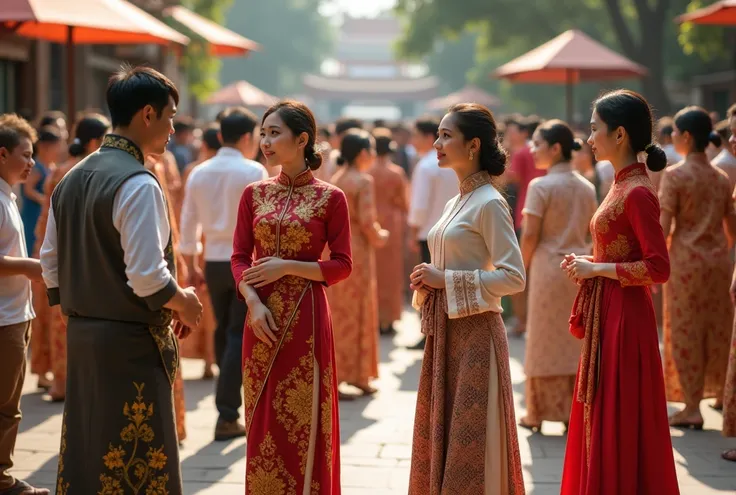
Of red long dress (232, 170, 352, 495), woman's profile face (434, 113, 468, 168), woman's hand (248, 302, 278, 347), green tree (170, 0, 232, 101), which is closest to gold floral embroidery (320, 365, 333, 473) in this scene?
red long dress (232, 170, 352, 495)

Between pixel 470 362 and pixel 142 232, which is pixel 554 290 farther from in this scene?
pixel 142 232

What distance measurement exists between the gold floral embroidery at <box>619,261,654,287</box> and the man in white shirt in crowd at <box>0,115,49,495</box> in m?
2.52

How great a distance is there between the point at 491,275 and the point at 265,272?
91 centimetres

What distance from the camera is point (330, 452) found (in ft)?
13.6

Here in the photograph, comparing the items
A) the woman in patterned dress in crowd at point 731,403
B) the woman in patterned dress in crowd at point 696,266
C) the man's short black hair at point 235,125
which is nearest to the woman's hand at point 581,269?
the woman in patterned dress in crowd at point 731,403

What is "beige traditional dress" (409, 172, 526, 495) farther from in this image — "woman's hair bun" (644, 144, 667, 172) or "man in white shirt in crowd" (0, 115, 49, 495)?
"man in white shirt in crowd" (0, 115, 49, 495)

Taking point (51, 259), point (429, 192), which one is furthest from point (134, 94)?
point (429, 192)

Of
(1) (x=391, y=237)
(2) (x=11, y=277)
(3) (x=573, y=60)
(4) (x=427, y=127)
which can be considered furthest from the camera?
(3) (x=573, y=60)

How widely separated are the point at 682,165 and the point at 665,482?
272cm

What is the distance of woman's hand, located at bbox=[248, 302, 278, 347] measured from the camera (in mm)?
4098

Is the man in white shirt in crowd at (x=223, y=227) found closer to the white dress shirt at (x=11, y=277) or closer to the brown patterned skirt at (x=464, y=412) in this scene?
the white dress shirt at (x=11, y=277)

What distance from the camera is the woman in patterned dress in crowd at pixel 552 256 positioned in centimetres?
621

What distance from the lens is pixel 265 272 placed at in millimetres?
4121

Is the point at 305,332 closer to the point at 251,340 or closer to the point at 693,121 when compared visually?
the point at 251,340
